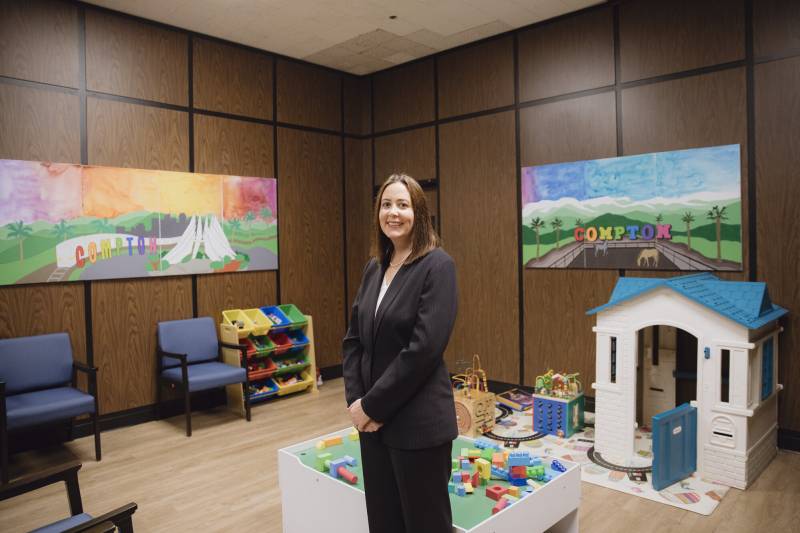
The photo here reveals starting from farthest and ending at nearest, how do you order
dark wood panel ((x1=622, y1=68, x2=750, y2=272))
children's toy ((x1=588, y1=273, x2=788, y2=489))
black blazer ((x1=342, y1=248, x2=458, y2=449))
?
dark wood panel ((x1=622, y1=68, x2=750, y2=272))
children's toy ((x1=588, y1=273, x2=788, y2=489))
black blazer ((x1=342, y1=248, x2=458, y2=449))

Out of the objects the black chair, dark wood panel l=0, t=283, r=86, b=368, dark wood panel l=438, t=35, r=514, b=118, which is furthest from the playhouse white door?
dark wood panel l=0, t=283, r=86, b=368

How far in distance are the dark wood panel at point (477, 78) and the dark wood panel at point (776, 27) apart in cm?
200

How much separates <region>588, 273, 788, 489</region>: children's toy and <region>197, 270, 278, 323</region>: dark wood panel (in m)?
3.36

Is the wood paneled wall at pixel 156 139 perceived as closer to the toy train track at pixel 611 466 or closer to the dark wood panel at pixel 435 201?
the dark wood panel at pixel 435 201

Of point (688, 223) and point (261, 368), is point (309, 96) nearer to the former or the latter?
point (261, 368)

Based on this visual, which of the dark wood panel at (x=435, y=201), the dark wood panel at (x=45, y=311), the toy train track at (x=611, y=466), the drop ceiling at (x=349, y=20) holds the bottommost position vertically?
the toy train track at (x=611, y=466)

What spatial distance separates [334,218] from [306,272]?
28.8 inches

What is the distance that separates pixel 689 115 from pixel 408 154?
9.41ft

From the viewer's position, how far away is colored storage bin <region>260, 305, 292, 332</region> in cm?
549

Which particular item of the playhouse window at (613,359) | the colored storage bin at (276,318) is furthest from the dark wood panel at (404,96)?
the playhouse window at (613,359)

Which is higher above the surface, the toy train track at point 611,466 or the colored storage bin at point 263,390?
the colored storage bin at point 263,390

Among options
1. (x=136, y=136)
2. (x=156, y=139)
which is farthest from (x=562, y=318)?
(x=136, y=136)

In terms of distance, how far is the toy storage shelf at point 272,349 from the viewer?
5254 millimetres

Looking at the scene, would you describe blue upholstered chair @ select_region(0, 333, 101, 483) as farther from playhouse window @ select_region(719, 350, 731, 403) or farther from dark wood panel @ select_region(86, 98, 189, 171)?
playhouse window @ select_region(719, 350, 731, 403)
